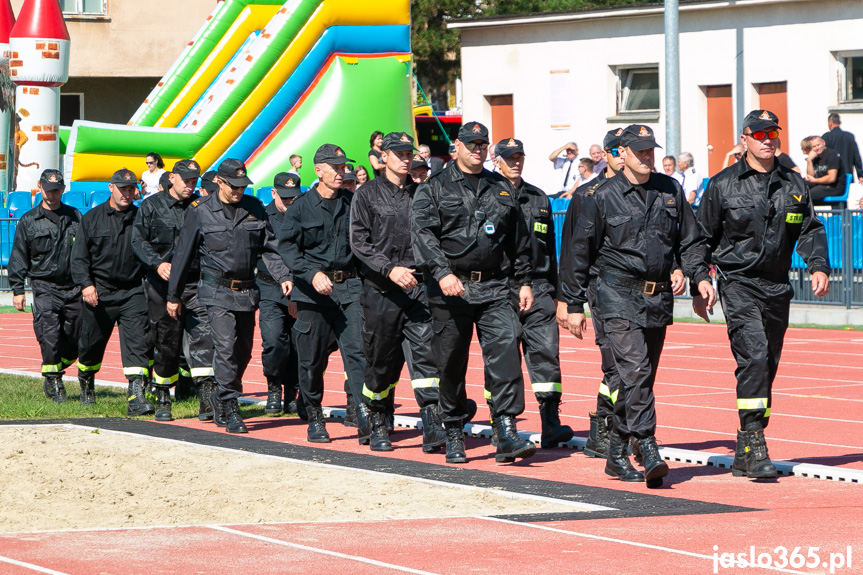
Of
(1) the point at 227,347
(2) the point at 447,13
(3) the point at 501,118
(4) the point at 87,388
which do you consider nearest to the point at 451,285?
(1) the point at 227,347

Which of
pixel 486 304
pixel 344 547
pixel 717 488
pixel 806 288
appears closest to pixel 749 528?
pixel 717 488

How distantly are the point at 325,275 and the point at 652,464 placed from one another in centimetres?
319

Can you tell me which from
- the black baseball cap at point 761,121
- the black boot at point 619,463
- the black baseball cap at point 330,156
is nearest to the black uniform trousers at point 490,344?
the black boot at point 619,463

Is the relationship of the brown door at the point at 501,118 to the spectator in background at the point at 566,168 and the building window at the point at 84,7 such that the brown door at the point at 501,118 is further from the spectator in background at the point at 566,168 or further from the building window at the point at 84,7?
the building window at the point at 84,7

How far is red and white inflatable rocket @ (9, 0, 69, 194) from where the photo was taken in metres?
26.7

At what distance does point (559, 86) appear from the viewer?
30.1m

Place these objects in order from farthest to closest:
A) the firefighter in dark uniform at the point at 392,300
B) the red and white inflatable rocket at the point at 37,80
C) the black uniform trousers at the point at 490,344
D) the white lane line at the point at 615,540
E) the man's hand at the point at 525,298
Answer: the red and white inflatable rocket at the point at 37,80 → the firefighter in dark uniform at the point at 392,300 → the man's hand at the point at 525,298 → the black uniform trousers at the point at 490,344 → the white lane line at the point at 615,540

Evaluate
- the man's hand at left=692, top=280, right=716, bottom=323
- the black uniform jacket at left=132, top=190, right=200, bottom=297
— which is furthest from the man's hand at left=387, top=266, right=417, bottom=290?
the black uniform jacket at left=132, top=190, right=200, bottom=297

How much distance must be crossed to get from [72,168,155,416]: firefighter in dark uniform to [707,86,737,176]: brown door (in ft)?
55.2

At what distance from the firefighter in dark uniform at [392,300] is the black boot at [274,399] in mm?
2381

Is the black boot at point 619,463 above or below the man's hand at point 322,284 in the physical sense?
below

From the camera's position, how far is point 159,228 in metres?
12.3

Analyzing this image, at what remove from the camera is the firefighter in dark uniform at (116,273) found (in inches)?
498

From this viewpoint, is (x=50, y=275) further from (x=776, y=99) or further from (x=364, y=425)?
(x=776, y=99)
